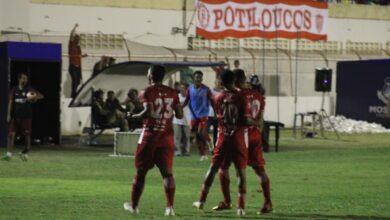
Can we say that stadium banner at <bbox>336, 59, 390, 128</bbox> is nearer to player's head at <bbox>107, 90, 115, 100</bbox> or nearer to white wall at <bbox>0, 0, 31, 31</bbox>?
player's head at <bbox>107, 90, 115, 100</bbox>

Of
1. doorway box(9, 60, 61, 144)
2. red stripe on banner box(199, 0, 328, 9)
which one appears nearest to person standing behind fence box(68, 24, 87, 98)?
doorway box(9, 60, 61, 144)

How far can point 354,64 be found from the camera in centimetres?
4734

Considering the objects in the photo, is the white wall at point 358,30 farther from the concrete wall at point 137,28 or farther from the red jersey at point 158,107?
the red jersey at point 158,107

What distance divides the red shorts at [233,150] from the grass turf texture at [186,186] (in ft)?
2.38

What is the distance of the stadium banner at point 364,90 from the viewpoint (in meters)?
45.0

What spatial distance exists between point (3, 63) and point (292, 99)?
687 inches

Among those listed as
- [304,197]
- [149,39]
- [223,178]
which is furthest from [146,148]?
[149,39]

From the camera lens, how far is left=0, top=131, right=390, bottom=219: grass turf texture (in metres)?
16.7

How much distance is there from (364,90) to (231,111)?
3071 cm

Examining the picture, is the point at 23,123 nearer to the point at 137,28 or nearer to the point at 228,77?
the point at 228,77

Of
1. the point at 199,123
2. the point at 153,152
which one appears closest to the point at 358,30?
the point at 199,123

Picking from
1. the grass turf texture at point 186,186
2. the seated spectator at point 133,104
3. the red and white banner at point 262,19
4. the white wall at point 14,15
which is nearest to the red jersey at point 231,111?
the grass turf texture at point 186,186

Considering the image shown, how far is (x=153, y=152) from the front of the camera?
15.8 meters

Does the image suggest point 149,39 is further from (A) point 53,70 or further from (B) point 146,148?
(B) point 146,148
